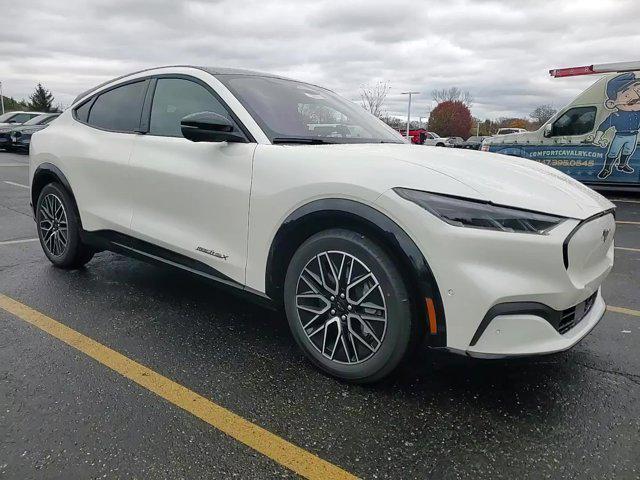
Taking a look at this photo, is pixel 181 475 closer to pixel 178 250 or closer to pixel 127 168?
pixel 178 250

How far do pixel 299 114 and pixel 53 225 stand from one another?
2.50 meters

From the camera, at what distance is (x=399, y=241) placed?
2.21m

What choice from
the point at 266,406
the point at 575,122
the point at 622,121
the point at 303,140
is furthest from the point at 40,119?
the point at 266,406

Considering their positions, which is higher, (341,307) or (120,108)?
(120,108)

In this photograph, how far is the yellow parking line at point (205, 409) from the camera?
76.5 inches

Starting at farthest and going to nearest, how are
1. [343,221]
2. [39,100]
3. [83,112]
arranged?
[39,100]
[83,112]
[343,221]

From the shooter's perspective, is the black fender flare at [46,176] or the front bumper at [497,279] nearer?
the front bumper at [497,279]

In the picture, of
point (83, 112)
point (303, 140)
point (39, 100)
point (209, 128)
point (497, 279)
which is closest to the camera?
point (497, 279)

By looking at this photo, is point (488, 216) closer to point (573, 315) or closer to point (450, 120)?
point (573, 315)

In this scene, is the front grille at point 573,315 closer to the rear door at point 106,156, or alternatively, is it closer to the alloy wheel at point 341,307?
the alloy wheel at point 341,307

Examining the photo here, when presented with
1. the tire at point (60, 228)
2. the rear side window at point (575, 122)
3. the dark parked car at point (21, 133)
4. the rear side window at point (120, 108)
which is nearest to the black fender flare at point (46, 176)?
the tire at point (60, 228)

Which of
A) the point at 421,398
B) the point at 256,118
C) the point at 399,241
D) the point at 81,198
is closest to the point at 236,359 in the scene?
the point at 421,398

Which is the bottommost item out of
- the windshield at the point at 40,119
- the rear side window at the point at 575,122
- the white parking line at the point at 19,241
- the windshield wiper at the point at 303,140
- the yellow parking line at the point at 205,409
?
the yellow parking line at the point at 205,409

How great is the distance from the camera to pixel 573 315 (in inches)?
91.2
